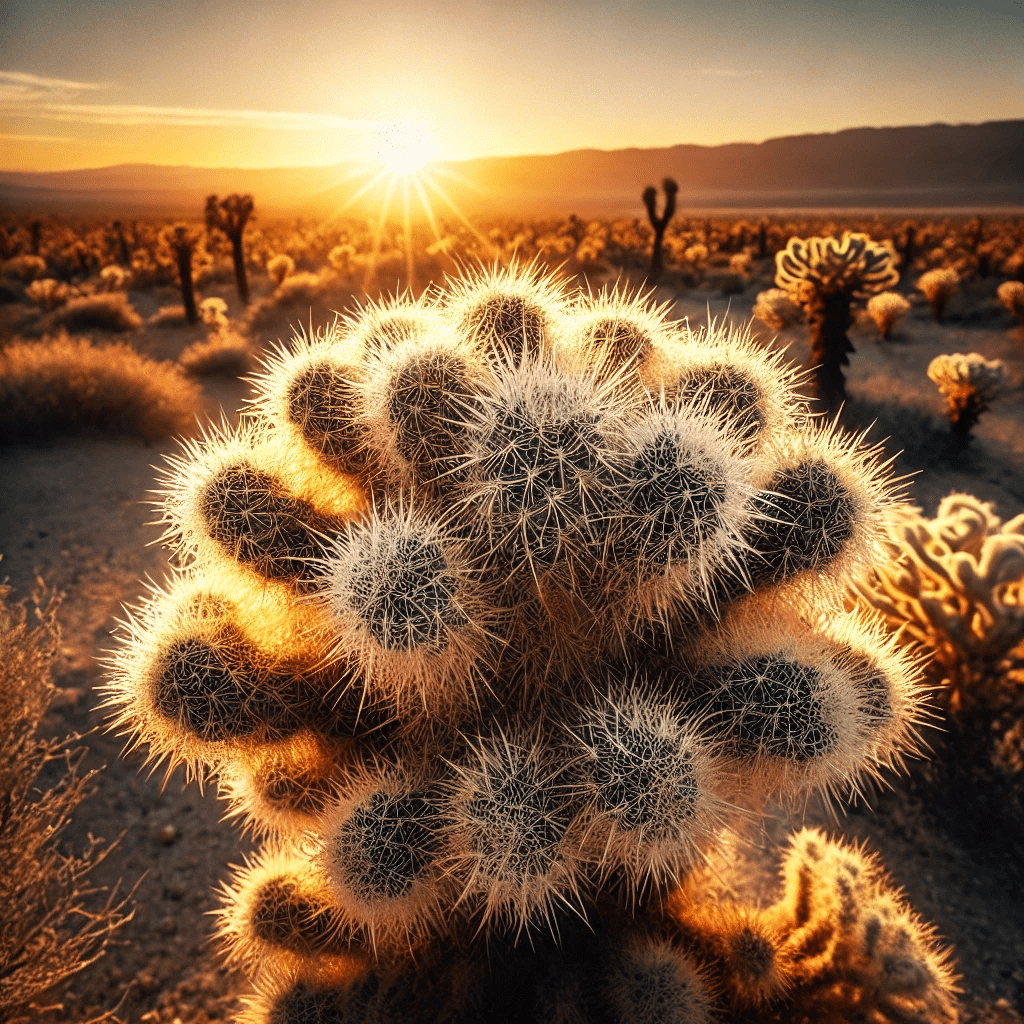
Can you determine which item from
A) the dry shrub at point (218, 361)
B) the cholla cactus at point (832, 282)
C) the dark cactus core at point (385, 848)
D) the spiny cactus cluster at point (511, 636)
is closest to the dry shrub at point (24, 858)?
the spiny cactus cluster at point (511, 636)

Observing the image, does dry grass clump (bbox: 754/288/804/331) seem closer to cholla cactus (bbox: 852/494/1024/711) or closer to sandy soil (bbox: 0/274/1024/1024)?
cholla cactus (bbox: 852/494/1024/711)

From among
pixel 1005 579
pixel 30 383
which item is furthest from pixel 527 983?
pixel 30 383

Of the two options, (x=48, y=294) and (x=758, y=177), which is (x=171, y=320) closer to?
(x=48, y=294)

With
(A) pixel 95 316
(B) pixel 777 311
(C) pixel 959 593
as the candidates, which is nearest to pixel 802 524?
(C) pixel 959 593

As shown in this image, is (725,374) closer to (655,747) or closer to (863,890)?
(655,747)

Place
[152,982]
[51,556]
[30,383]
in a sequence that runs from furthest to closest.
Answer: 1. [30,383]
2. [51,556]
3. [152,982]

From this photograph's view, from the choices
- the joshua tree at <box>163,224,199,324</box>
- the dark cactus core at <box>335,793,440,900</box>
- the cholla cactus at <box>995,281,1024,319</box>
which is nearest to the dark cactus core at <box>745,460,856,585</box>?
the dark cactus core at <box>335,793,440,900</box>
